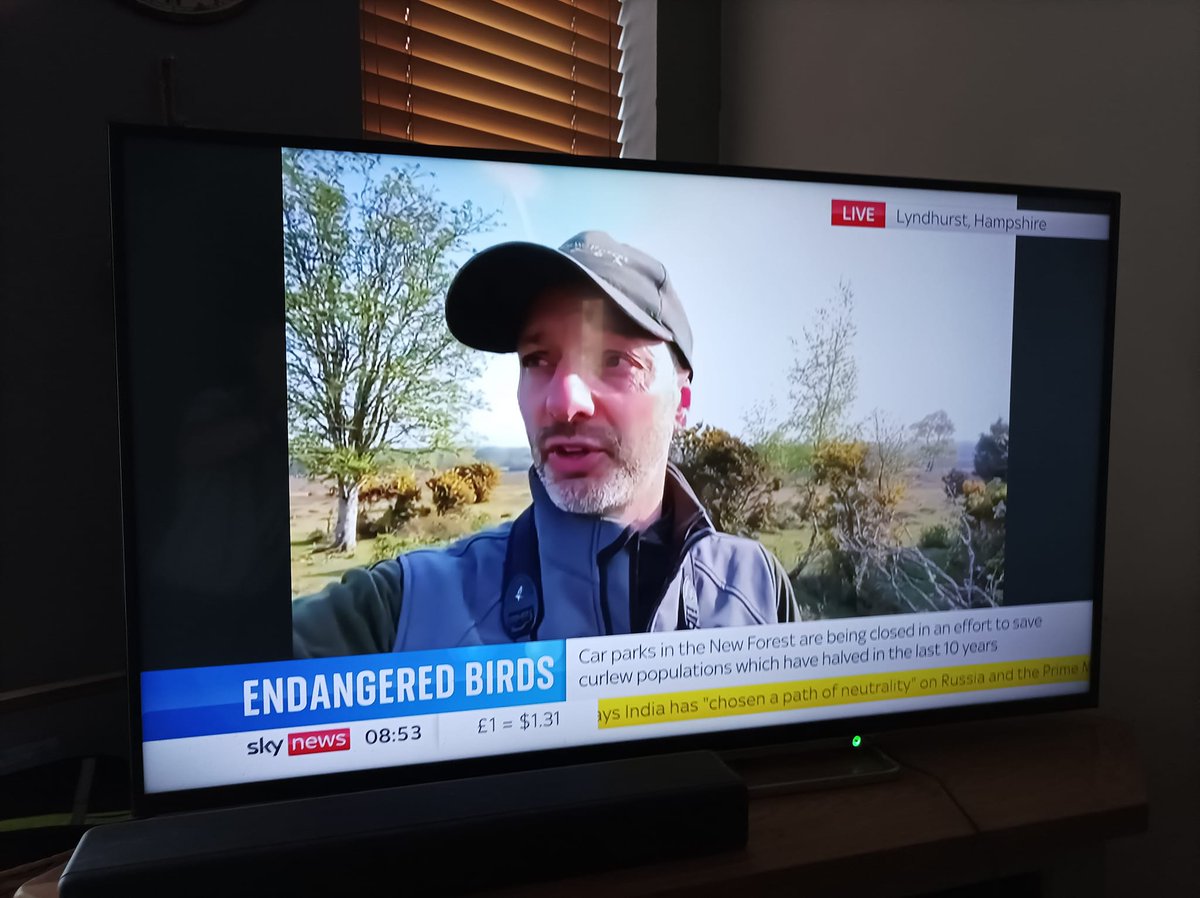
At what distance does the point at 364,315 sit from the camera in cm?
91

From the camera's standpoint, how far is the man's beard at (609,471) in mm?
974

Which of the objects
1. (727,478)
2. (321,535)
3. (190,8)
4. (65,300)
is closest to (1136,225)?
(727,478)

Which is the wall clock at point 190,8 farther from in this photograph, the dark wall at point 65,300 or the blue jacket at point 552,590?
the blue jacket at point 552,590

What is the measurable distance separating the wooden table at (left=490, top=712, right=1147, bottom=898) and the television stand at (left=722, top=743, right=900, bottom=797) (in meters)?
0.01

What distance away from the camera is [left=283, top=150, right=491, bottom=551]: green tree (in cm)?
89

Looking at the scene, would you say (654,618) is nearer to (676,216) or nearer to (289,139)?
(676,216)

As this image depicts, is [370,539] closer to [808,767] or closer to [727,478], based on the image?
[727,478]

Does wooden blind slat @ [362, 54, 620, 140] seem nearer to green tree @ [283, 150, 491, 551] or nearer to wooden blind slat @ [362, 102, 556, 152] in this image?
wooden blind slat @ [362, 102, 556, 152]

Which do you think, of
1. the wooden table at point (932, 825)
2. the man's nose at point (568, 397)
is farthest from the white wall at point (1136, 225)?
the man's nose at point (568, 397)

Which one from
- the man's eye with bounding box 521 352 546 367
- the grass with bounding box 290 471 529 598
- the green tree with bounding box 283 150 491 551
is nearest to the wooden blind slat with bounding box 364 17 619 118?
the green tree with bounding box 283 150 491 551

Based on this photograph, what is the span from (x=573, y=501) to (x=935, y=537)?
1.61 feet

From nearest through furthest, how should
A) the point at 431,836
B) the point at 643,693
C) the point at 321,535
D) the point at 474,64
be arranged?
the point at 431,836 < the point at 321,535 < the point at 643,693 < the point at 474,64

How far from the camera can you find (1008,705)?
1146mm

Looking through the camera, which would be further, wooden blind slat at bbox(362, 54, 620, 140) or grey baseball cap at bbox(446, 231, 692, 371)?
wooden blind slat at bbox(362, 54, 620, 140)
